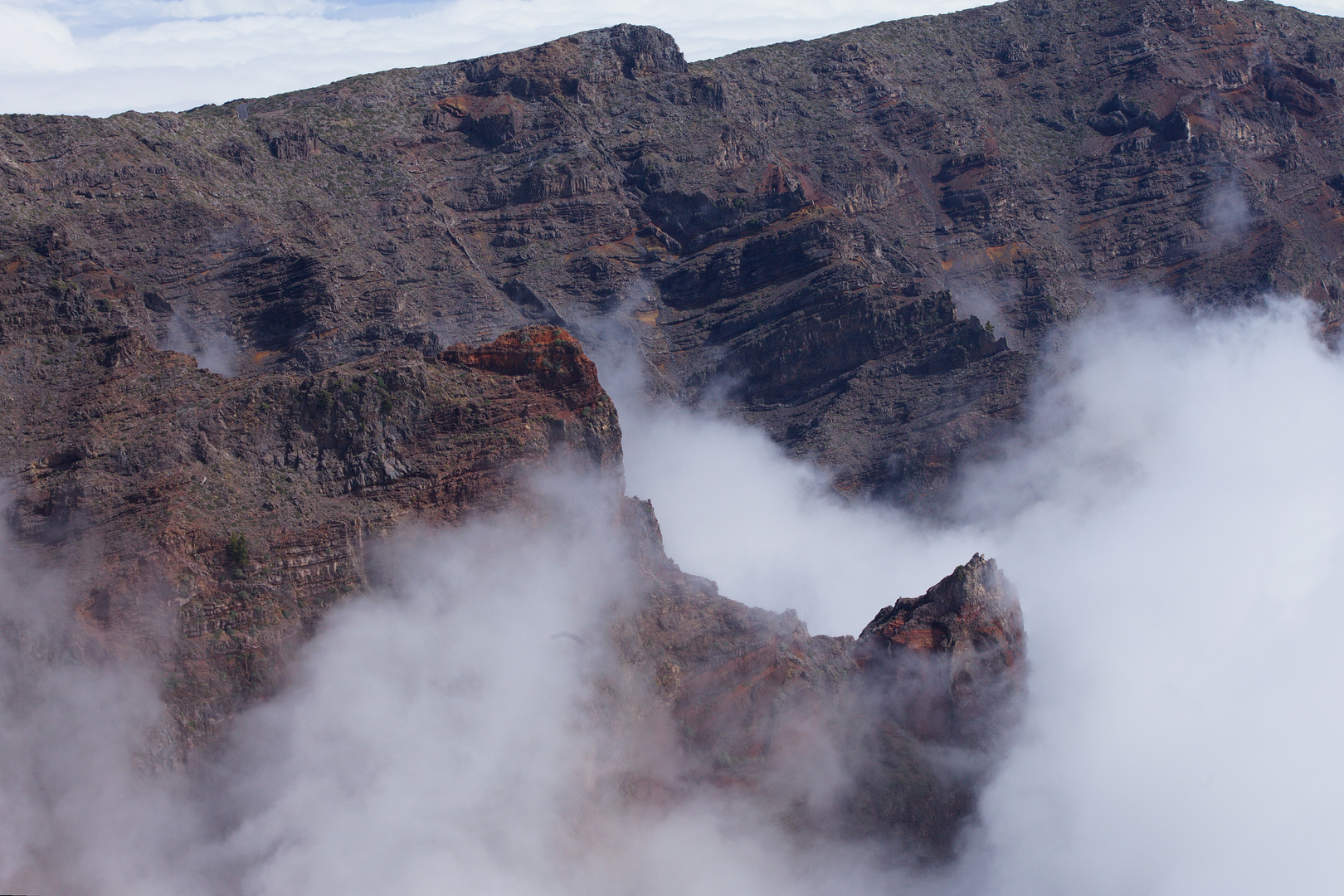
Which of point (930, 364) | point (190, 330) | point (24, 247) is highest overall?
point (930, 364)

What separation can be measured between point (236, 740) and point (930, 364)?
112 meters

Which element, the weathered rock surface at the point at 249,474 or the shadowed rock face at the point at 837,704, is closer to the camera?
the weathered rock surface at the point at 249,474

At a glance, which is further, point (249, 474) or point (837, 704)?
point (837, 704)

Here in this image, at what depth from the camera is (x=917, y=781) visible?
334ft

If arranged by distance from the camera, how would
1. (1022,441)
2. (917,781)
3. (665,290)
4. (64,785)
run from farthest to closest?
(665,290), (1022,441), (917,781), (64,785)

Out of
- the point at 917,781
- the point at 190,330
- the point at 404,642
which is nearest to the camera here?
the point at 404,642

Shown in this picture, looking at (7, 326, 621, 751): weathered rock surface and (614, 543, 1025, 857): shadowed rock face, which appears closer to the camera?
(7, 326, 621, 751): weathered rock surface

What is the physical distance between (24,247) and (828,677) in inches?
2703

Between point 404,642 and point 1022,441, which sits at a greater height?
point 1022,441

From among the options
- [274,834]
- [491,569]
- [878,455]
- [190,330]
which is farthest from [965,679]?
[190,330]

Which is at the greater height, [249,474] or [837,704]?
[837,704]

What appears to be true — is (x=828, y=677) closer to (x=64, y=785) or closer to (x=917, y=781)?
(x=917, y=781)

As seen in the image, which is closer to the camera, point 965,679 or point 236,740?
point 236,740

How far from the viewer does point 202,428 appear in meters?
93.9
